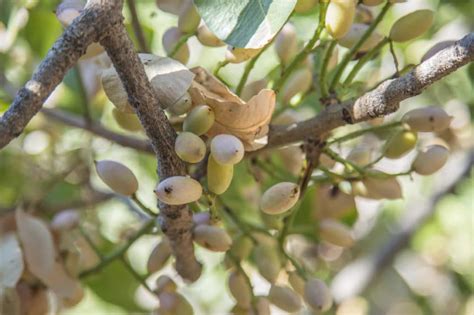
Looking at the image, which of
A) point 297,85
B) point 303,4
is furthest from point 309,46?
point 297,85

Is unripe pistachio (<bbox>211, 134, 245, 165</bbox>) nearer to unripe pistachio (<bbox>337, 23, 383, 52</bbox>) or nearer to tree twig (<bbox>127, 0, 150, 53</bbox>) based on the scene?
unripe pistachio (<bbox>337, 23, 383, 52</bbox>)

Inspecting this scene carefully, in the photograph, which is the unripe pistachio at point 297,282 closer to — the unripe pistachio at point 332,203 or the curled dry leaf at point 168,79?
the unripe pistachio at point 332,203


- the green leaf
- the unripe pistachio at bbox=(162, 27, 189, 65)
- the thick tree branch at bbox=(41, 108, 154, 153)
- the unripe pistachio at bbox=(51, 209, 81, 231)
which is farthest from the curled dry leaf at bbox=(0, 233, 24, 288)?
the green leaf

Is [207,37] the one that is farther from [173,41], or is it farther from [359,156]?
[359,156]

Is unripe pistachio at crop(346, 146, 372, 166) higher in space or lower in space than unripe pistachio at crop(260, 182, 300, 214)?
lower

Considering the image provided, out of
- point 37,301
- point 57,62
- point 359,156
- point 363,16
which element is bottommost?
point 37,301

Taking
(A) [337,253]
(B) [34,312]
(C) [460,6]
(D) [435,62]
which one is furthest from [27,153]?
(D) [435,62]
